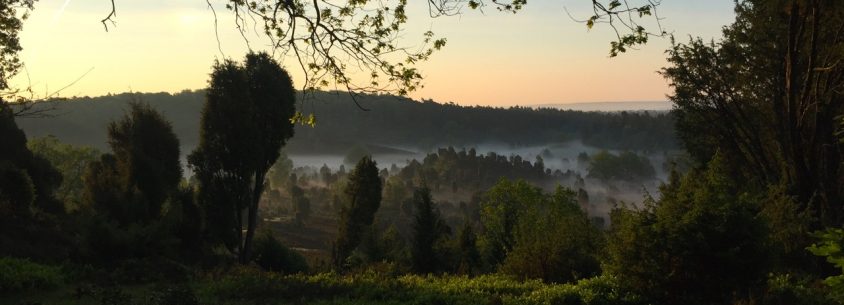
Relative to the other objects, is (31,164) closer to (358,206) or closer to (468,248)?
(358,206)

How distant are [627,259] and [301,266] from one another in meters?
23.0

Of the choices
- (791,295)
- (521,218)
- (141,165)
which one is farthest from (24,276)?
(141,165)

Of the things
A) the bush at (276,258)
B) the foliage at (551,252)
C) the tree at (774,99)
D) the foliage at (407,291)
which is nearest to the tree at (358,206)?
the bush at (276,258)

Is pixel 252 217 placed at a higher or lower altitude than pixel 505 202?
higher

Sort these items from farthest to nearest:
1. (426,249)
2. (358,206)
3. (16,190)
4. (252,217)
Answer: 1. (358,206)
2. (426,249)
3. (252,217)
4. (16,190)

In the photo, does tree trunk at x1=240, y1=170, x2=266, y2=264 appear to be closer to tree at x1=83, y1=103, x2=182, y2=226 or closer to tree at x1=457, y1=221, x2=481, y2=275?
tree at x1=83, y1=103, x2=182, y2=226

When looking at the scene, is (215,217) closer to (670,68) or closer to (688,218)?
(670,68)

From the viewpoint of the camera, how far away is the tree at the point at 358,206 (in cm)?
4919

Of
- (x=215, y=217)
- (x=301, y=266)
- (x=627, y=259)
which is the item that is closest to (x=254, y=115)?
(x=215, y=217)

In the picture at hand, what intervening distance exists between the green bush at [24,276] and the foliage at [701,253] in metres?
12.9

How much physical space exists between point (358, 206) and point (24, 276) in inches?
1493

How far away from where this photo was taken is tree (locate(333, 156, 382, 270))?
49.2 metres

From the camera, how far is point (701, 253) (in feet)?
37.4

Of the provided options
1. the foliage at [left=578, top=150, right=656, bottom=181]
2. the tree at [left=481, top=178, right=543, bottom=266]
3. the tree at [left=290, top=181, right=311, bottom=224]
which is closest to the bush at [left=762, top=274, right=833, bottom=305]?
the tree at [left=481, top=178, right=543, bottom=266]
